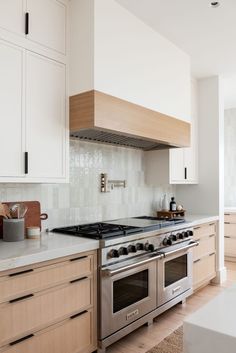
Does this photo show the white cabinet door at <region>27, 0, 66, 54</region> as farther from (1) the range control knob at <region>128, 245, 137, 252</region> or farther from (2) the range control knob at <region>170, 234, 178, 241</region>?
(2) the range control knob at <region>170, 234, 178, 241</region>

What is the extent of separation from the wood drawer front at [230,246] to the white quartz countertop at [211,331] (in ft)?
14.4

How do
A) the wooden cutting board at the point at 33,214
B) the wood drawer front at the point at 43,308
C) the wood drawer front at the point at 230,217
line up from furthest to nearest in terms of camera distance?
the wood drawer front at the point at 230,217
the wooden cutting board at the point at 33,214
the wood drawer front at the point at 43,308

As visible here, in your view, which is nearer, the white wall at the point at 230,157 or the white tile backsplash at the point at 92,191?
the white tile backsplash at the point at 92,191

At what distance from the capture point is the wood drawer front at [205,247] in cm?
360

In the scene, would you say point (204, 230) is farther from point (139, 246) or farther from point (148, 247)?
point (139, 246)

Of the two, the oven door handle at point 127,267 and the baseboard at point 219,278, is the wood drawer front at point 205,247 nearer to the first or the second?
the baseboard at point 219,278

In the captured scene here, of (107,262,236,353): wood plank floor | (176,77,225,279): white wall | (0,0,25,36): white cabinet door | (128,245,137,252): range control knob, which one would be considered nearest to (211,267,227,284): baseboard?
(176,77,225,279): white wall

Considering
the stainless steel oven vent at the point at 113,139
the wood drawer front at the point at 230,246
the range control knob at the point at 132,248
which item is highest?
the stainless steel oven vent at the point at 113,139

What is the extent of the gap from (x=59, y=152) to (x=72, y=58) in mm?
768

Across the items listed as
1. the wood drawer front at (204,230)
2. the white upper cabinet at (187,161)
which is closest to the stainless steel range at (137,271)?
the wood drawer front at (204,230)

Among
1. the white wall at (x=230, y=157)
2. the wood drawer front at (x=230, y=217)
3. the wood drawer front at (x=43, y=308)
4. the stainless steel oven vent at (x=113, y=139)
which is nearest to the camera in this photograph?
the wood drawer front at (x=43, y=308)

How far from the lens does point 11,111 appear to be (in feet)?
6.79

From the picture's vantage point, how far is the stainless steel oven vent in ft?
8.76

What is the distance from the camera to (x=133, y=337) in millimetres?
2596
